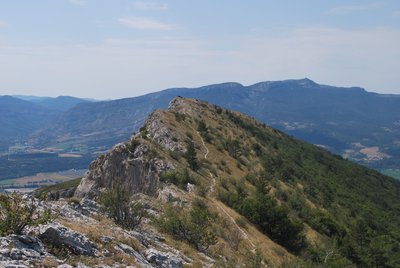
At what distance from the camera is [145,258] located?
1686 centimetres

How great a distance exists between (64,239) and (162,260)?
14.2ft

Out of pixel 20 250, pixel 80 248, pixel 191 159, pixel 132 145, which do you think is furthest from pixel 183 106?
pixel 20 250

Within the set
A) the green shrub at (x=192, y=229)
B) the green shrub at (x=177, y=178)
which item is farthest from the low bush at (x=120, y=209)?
the green shrub at (x=177, y=178)

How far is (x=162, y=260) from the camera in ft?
55.8

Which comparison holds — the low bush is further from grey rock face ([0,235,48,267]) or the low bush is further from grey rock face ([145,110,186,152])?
grey rock face ([145,110,186,152])

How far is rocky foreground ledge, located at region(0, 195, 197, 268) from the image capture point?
41.6 ft

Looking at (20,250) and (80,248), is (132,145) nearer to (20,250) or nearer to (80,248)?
(80,248)

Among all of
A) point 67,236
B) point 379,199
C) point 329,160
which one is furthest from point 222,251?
point 329,160

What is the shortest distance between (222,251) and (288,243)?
13.0 meters

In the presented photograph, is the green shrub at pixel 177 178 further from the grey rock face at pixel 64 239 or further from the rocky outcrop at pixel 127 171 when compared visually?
the grey rock face at pixel 64 239

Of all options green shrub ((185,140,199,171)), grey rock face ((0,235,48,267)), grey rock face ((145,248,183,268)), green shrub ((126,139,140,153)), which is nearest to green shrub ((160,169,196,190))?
green shrub ((185,140,199,171))

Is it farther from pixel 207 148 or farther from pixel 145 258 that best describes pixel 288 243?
pixel 207 148

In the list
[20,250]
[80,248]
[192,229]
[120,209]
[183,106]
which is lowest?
[192,229]

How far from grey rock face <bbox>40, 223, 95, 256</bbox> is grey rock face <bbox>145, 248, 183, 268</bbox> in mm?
2868
